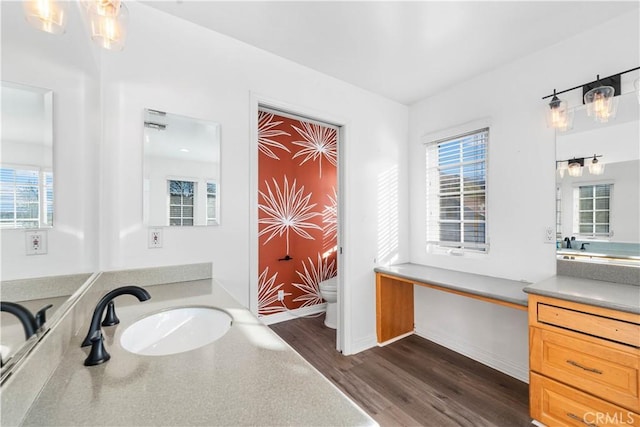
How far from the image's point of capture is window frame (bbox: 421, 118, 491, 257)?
236 centimetres

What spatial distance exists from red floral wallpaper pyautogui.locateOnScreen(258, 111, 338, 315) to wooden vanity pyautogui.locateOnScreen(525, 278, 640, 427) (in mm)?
2304

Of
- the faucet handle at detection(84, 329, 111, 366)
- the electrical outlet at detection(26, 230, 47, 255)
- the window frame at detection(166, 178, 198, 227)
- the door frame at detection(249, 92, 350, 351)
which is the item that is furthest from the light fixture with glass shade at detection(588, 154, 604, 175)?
the electrical outlet at detection(26, 230, 47, 255)

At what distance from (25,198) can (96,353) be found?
1.47 ft

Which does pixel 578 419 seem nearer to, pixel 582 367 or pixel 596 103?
pixel 582 367

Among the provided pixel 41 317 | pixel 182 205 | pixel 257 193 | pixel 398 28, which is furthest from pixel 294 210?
pixel 41 317

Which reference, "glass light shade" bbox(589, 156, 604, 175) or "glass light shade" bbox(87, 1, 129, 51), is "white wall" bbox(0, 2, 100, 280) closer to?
"glass light shade" bbox(87, 1, 129, 51)

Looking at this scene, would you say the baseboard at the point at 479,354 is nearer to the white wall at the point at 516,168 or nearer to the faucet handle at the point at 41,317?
the white wall at the point at 516,168

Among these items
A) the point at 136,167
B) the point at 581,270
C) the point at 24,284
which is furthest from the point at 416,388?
the point at 136,167

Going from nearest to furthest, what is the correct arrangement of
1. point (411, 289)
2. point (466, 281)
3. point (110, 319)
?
point (110, 319)
point (466, 281)
point (411, 289)

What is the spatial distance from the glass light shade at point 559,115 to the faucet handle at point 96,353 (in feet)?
8.65

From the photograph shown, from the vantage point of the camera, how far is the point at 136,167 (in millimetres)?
1504

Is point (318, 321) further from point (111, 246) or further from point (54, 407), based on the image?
point (54, 407)

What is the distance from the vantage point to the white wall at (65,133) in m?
0.63

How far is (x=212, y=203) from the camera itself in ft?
5.66
